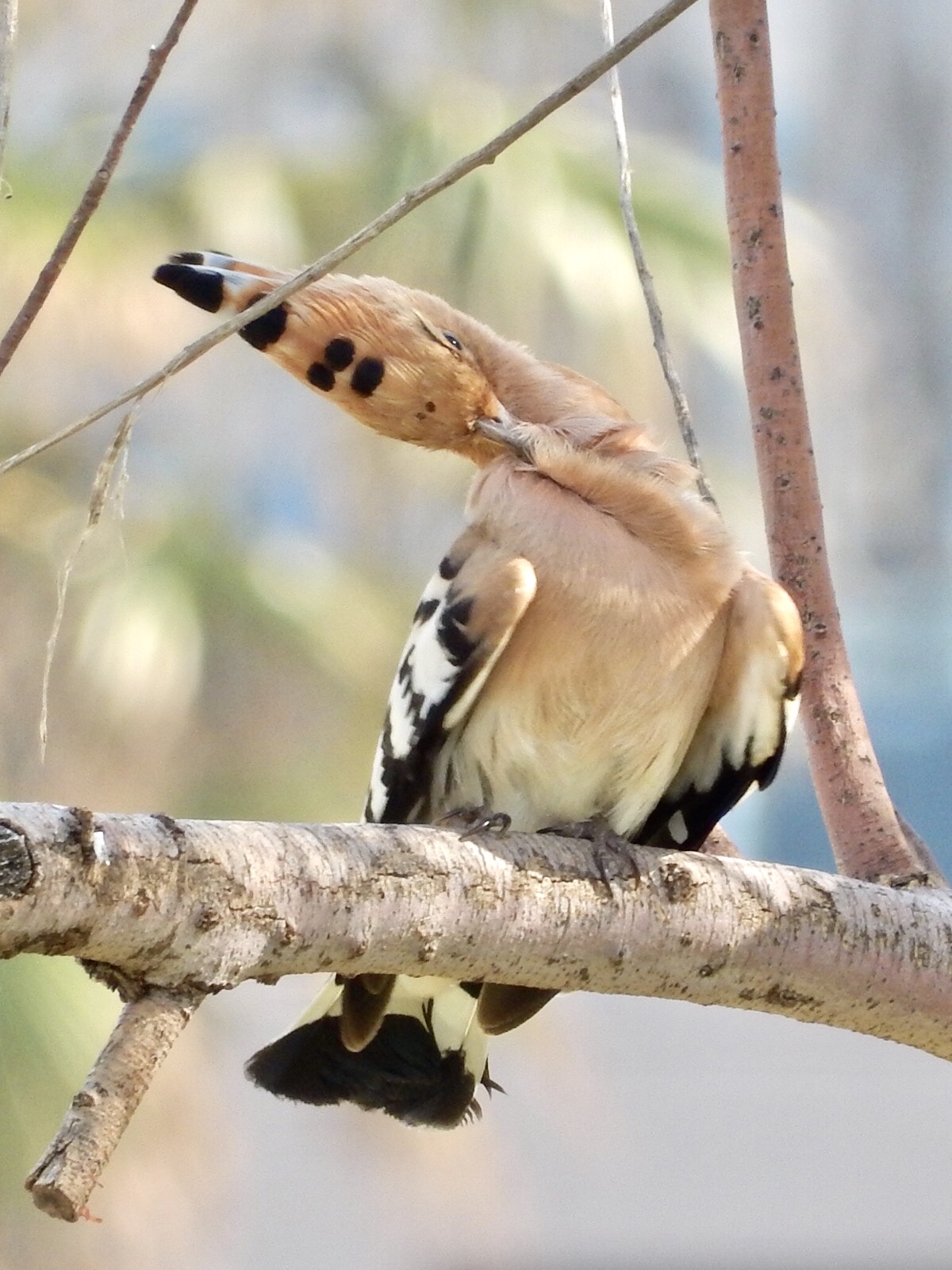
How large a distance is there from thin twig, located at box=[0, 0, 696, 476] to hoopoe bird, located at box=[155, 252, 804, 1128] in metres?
0.40

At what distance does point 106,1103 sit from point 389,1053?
584 mm

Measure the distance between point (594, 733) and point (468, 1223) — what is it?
3.26 m

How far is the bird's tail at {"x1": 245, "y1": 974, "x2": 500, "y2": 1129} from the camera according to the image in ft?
3.82

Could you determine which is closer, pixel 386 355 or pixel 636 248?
pixel 636 248

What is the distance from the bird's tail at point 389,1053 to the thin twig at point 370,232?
0.56m

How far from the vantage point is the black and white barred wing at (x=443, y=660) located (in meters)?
1.19

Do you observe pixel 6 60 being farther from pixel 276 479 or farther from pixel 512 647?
pixel 276 479

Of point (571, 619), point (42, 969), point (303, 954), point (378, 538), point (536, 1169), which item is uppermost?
point (571, 619)

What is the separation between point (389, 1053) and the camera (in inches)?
48.8

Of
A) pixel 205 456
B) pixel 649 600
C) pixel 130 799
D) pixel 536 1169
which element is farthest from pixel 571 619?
pixel 536 1169

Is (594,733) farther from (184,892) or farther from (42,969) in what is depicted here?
(42,969)

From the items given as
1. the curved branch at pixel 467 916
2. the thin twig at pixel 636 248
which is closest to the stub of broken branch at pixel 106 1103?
the curved branch at pixel 467 916

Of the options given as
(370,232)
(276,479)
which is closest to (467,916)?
(370,232)

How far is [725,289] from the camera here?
4.33 meters
